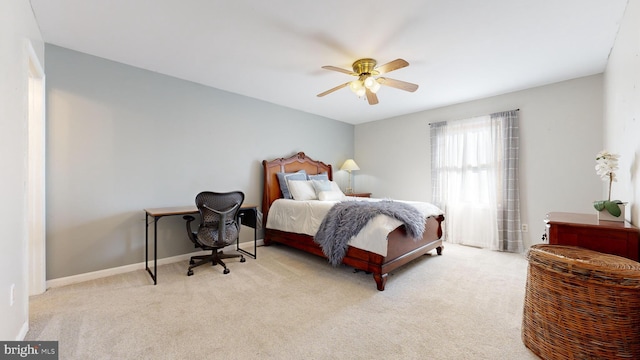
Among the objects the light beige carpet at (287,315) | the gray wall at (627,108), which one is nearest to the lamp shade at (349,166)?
the light beige carpet at (287,315)

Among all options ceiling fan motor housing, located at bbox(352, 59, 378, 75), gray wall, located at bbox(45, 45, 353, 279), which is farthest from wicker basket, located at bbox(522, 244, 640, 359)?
gray wall, located at bbox(45, 45, 353, 279)

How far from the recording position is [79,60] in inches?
110

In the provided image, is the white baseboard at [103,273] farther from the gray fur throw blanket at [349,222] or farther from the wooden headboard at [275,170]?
the gray fur throw blanket at [349,222]

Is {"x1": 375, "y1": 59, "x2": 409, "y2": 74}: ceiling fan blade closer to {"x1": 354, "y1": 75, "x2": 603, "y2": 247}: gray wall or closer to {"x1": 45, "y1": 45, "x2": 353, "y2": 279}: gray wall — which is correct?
{"x1": 45, "y1": 45, "x2": 353, "y2": 279}: gray wall

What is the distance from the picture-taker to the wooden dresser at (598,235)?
5.62 feet

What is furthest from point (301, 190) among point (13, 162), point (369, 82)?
point (13, 162)

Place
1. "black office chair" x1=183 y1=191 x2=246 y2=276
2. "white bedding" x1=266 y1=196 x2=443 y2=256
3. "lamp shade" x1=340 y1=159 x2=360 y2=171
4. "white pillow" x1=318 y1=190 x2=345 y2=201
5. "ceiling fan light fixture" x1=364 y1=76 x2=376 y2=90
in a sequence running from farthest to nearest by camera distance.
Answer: "lamp shade" x1=340 y1=159 x2=360 y2=171, "white pillow" x1=318 y1=190 x2=345 y2=201, "black office chair" x1=183 y1=191 x2=246 y2=276, "ceiling fan light fixture" x1=364 y1=76 x2=376 y2=90, "white bedding" x1=266 y1=196 x2=443 y2=256

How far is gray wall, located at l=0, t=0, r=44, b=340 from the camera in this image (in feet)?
4.77

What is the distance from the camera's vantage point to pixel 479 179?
4.28 m

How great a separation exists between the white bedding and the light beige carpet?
0.46 m

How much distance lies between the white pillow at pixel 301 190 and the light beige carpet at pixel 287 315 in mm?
1351

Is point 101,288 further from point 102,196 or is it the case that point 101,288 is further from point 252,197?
point 252,197

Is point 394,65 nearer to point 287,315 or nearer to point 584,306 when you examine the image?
point 584,306

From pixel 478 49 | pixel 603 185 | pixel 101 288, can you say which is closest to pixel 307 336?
pixel 101 288
